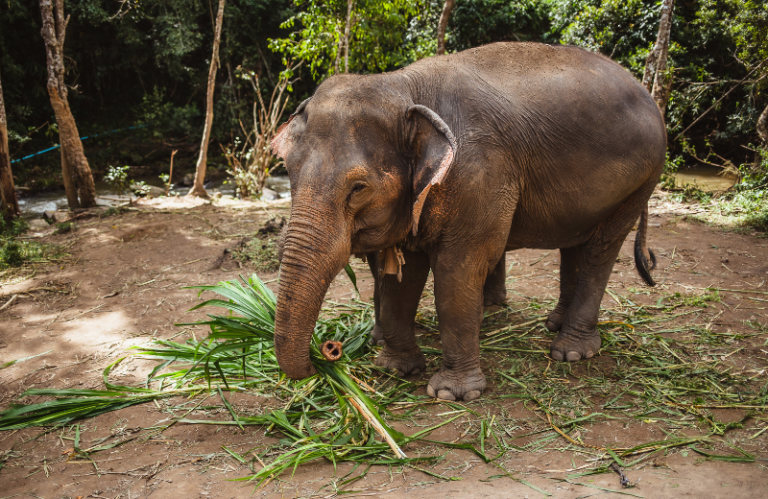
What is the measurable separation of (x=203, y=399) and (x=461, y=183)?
6.54 feet

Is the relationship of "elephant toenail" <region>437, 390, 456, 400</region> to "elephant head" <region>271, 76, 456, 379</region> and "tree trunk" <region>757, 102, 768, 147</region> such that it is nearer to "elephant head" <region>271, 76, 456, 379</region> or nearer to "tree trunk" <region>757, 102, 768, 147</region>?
"elephant head" <region>271, 76, 456, 379</region>

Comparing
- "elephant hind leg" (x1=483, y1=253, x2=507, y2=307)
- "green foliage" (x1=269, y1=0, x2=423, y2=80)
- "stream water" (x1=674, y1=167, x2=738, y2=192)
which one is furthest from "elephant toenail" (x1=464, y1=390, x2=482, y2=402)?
"stream water" (x1=674, y1=167, x2=738, y2=192)

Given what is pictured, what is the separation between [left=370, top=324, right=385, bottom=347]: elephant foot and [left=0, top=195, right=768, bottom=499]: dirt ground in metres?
0.44

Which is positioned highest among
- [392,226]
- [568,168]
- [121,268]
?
[568,168]

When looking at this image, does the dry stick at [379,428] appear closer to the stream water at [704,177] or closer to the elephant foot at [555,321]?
the elephant foot at [555,321]

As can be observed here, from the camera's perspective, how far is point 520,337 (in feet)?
14.1

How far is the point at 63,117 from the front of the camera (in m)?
8.27

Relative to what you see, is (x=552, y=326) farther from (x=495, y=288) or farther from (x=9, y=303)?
(x=9, y=303)

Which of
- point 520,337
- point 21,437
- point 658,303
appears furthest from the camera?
point 658,303

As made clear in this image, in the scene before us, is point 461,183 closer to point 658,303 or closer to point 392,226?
point 392,226

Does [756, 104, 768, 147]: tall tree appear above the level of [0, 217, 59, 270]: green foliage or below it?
above

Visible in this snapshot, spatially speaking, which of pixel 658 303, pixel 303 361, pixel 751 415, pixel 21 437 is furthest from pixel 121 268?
pixel 751 415

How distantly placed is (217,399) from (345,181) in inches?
63.3

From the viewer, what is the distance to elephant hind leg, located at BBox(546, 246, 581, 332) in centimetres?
438
